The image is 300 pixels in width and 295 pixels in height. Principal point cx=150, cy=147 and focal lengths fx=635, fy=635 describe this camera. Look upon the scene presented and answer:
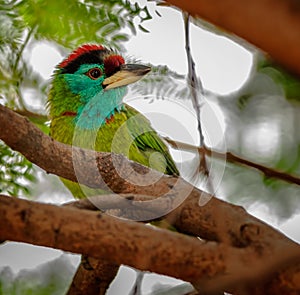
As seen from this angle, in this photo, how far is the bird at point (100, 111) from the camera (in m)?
1.38

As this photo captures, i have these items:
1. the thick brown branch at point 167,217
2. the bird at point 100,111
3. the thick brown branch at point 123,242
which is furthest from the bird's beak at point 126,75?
the thick brown branch at point 123,242

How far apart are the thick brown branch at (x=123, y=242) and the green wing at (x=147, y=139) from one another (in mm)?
665

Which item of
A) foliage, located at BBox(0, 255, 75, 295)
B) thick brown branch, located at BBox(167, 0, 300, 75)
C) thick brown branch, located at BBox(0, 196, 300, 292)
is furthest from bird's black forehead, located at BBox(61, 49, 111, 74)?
thick brown branch, located at BBox(167, 0, 300, 75)

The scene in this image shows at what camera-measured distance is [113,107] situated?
146 cm

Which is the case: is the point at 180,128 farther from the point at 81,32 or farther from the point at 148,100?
the point at 81,32

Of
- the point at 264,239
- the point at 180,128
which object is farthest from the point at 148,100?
the point at 264,239

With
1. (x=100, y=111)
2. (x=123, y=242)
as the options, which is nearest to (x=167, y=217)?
(x=123, y=242)

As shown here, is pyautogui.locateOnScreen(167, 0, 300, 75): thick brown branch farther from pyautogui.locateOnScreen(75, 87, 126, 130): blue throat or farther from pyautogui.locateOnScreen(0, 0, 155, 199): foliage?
pyautogui.locateOnScreen(75, 87, 126, 130): blue throat

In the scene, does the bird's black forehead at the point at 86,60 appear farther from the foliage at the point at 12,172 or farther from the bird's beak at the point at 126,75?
the foliage at the point at 12,172

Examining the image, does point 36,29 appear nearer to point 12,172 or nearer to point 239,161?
point 12,172

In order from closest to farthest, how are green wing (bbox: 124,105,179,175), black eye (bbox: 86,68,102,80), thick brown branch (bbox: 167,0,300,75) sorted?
thick brown branch (bbox: 167,0,300,75) < green wing (bbox: 124,105,179,175) < black eye (bbox: 86,68,102,80)

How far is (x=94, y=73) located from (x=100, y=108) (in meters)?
0.09

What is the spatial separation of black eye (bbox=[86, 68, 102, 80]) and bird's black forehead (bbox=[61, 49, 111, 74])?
0.02m

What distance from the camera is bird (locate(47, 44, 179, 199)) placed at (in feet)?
4.53
